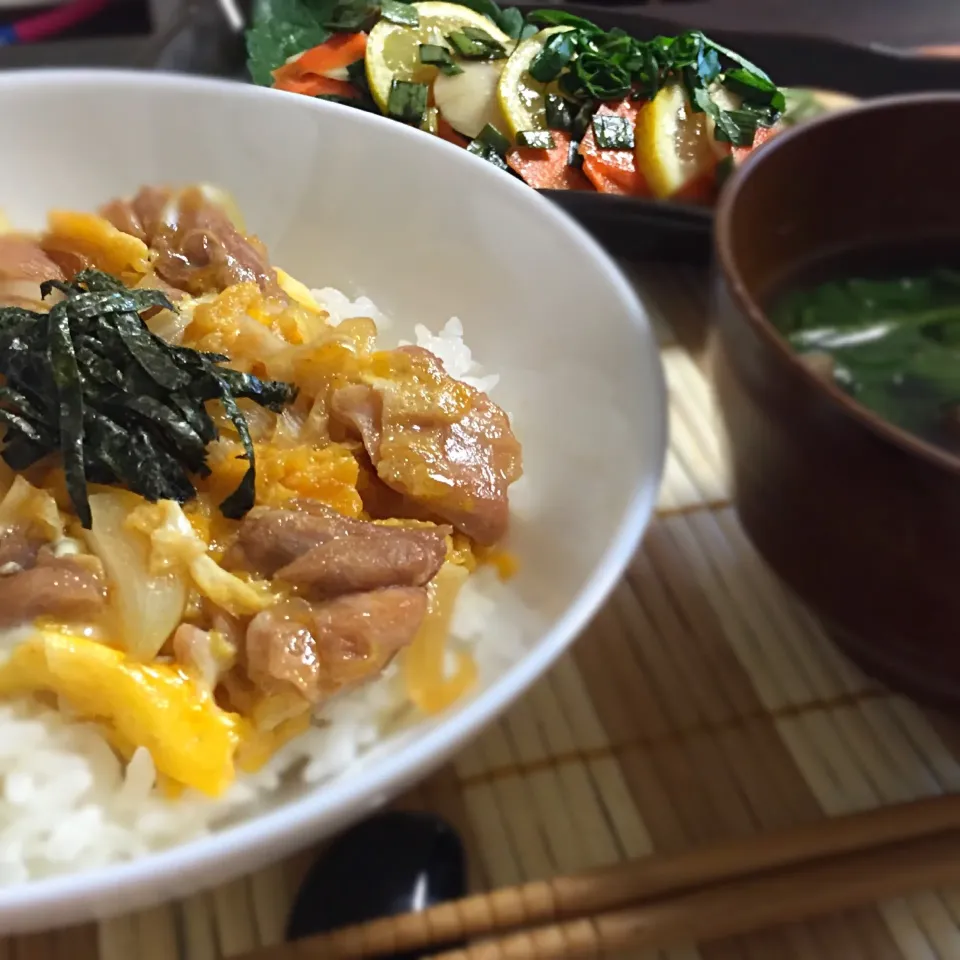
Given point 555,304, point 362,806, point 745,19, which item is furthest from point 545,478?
point 745,19

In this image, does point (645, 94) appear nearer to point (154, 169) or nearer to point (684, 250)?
point (684, 250)

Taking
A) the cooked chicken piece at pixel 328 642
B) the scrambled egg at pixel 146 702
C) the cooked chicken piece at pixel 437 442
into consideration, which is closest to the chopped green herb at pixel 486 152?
the cooked chicken piece at pixel 437 442

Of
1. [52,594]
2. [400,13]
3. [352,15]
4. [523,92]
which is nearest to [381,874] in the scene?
[52,594]

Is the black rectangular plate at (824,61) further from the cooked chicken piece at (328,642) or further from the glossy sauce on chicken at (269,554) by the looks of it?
the cooked chicken piece at (328,642)

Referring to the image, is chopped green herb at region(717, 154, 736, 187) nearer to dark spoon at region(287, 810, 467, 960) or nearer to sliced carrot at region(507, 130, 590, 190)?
sliced carrot at region(507, 130, 590, 190)

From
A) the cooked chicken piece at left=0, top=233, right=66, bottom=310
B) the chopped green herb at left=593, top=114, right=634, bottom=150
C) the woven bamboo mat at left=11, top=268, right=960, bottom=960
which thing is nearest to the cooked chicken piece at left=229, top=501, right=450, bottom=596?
the woven bamboo mat at left=11, top=268, right=960, bottom=960

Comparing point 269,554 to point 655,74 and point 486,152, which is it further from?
point 655,74
